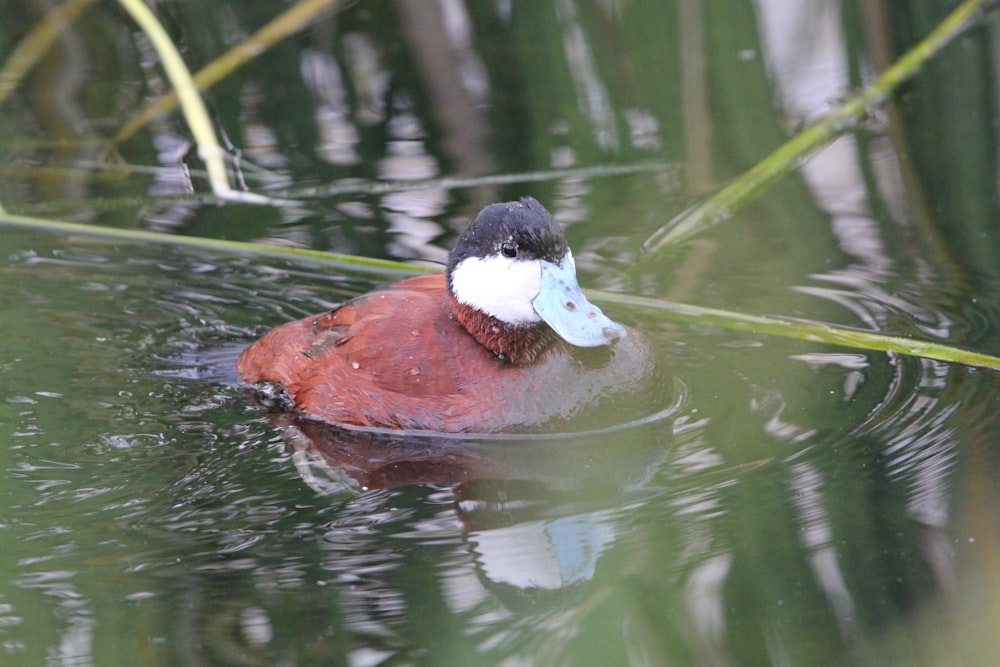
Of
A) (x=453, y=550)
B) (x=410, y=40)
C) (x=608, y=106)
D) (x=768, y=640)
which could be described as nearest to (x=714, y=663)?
(x=768, y=640)

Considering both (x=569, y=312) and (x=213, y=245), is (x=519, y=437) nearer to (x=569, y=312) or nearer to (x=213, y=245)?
(x=569, y=312)

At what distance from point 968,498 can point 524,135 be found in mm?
3117

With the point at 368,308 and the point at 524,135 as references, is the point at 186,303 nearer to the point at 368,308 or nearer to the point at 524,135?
the point at 368,308

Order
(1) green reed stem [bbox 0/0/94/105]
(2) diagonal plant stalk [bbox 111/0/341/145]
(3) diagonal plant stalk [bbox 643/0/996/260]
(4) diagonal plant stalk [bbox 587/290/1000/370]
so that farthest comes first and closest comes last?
1. (1) green reed stem [bbox 0/0/94/105]
2. (2) diagonal plant stalk [bbox 111/0/341/145]
3. (3) diagonal plant stalk [bbox 643/0/996/260]
4. (4) diagonal plant stalk [bbox 587/290/1000/370]

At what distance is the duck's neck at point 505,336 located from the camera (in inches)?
154

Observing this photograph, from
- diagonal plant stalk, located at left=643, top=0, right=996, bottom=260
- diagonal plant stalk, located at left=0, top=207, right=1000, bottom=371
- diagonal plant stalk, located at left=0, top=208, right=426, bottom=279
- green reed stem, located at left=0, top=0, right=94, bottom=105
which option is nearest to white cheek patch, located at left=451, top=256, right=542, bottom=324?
diagonal plant stalk, located at left=0, top=207, right=1000, bottom=371

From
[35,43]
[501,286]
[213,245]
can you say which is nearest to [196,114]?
[213,245]

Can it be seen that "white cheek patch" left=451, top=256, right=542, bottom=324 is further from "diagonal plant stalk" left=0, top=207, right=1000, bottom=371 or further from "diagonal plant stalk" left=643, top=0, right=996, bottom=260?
"diagonal plant stalk" left=643, top=0, right=996, bottom=260

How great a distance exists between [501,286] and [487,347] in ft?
0.66

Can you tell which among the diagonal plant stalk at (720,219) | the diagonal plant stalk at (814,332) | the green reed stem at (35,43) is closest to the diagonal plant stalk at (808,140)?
the diagonal plant stalk at (720,219)

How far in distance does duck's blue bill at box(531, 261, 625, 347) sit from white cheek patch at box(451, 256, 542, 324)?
0.11 feet

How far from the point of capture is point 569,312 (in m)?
3.81

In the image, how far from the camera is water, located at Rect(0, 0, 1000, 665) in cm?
261

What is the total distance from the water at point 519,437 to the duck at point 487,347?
3.5 inches
